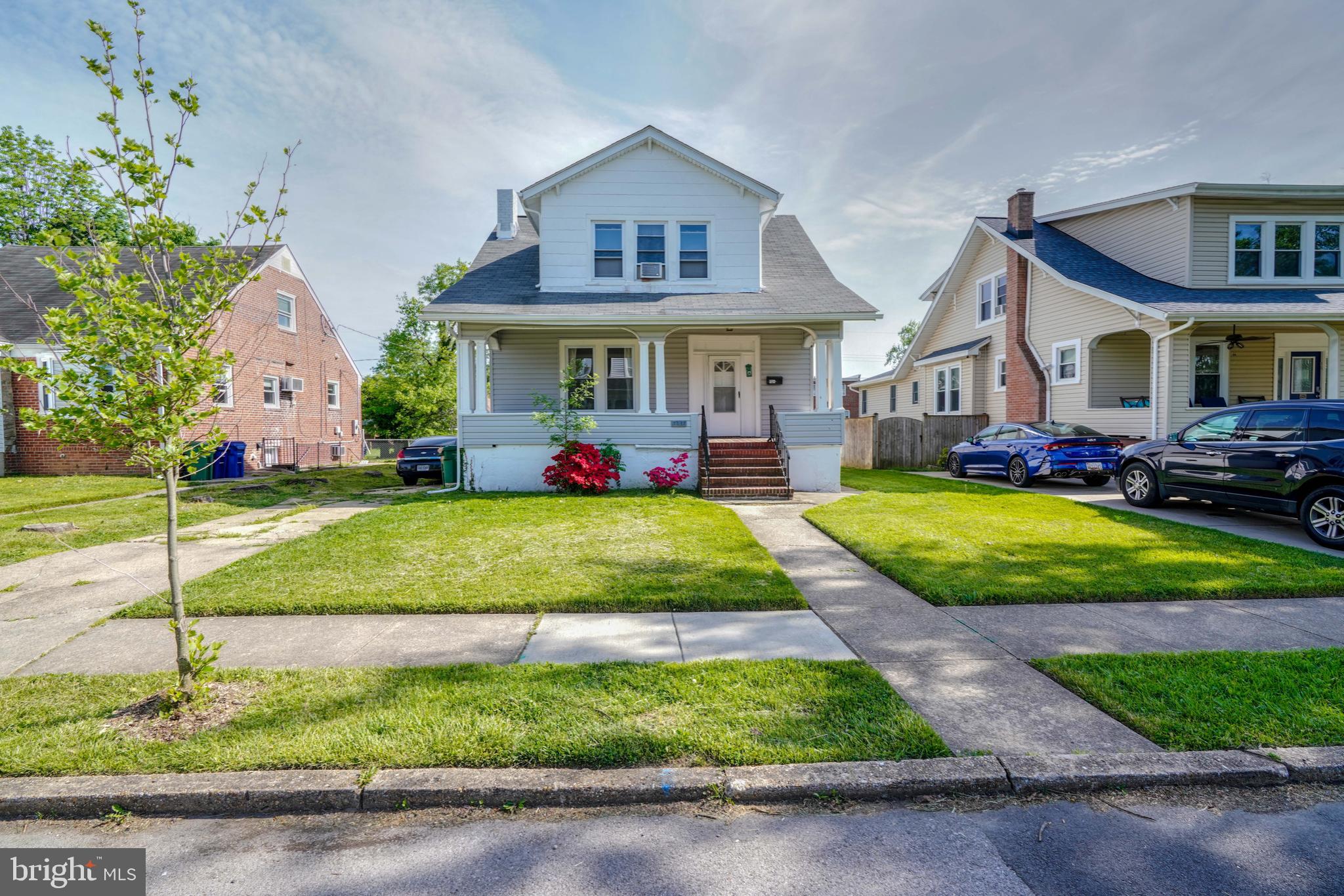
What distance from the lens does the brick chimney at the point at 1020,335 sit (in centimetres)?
1788

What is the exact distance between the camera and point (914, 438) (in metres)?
19.9

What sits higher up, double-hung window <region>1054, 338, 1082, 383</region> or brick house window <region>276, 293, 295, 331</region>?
brick house window <region>276, 293, 295, 331</region>

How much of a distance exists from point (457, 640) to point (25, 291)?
Result: 25027mm

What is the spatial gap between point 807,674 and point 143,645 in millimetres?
4708

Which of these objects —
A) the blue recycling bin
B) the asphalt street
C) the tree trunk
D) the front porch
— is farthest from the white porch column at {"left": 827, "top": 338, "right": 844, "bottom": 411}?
the blue recycling bin

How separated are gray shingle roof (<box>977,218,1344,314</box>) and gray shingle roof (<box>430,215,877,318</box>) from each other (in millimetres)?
7238

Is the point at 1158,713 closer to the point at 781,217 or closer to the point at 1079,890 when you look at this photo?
the point at 1079,890

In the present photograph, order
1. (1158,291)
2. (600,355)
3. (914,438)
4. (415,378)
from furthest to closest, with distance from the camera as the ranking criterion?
(415,378)
(914,438)
(1158,291)
(600,355)

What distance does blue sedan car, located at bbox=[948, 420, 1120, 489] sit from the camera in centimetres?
1279

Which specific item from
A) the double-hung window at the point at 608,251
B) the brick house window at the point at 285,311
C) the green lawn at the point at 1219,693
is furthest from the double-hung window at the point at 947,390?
the brick house window at the point at 285,311

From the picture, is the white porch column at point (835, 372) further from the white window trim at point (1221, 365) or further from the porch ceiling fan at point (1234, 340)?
the porch ceiling fan at point (1234, 340)

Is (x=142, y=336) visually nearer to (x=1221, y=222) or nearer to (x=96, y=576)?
(x=96, y=576)

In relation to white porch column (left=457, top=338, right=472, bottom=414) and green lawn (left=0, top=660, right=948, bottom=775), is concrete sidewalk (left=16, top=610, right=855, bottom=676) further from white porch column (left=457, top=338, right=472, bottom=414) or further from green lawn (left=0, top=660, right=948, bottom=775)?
white porch column (left=457, top=338, right=472, bottom=414)

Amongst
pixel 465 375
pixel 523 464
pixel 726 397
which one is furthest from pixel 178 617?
pixel 726 397
